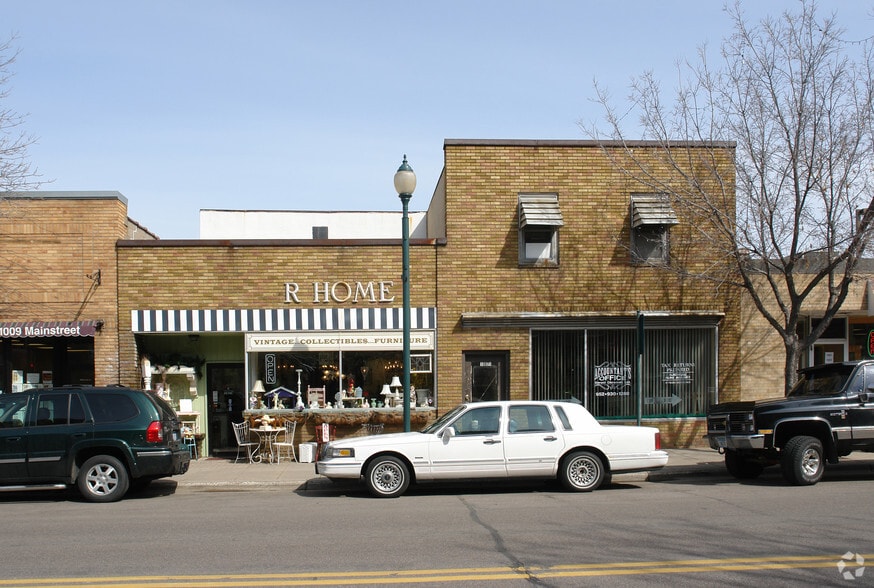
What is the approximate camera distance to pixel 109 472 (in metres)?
12.0

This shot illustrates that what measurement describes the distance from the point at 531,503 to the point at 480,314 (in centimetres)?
606

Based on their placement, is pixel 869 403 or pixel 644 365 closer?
pixel 869 403

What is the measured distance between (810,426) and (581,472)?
377 cm

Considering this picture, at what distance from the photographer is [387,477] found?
12008 mm

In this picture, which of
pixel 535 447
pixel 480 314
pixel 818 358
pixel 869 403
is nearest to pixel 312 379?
pixel 480 314

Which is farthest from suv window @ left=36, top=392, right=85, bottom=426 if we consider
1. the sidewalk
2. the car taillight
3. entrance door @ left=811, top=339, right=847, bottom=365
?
entrance door @ left=811, top=339, right=847, bottom=365

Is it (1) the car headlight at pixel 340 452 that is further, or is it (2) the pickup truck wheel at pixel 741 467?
(2) the pickup truck wheel at pixel 741 467

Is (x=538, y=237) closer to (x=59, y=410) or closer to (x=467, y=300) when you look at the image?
(x=467, y=300)

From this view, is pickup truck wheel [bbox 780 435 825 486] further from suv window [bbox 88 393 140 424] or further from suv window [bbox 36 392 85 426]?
suv window [bbox 36 392 85 426]

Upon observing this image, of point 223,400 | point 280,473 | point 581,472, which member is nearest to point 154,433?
point 280,473

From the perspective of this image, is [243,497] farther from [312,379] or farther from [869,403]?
[869,403]

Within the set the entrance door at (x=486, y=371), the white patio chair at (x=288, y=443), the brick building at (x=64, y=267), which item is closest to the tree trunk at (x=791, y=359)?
the entrance door at (x=486, y=371)

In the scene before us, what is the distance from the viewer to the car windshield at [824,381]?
42.6 ft

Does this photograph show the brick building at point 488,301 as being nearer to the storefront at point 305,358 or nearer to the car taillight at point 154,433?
the storefront at point 305,358
